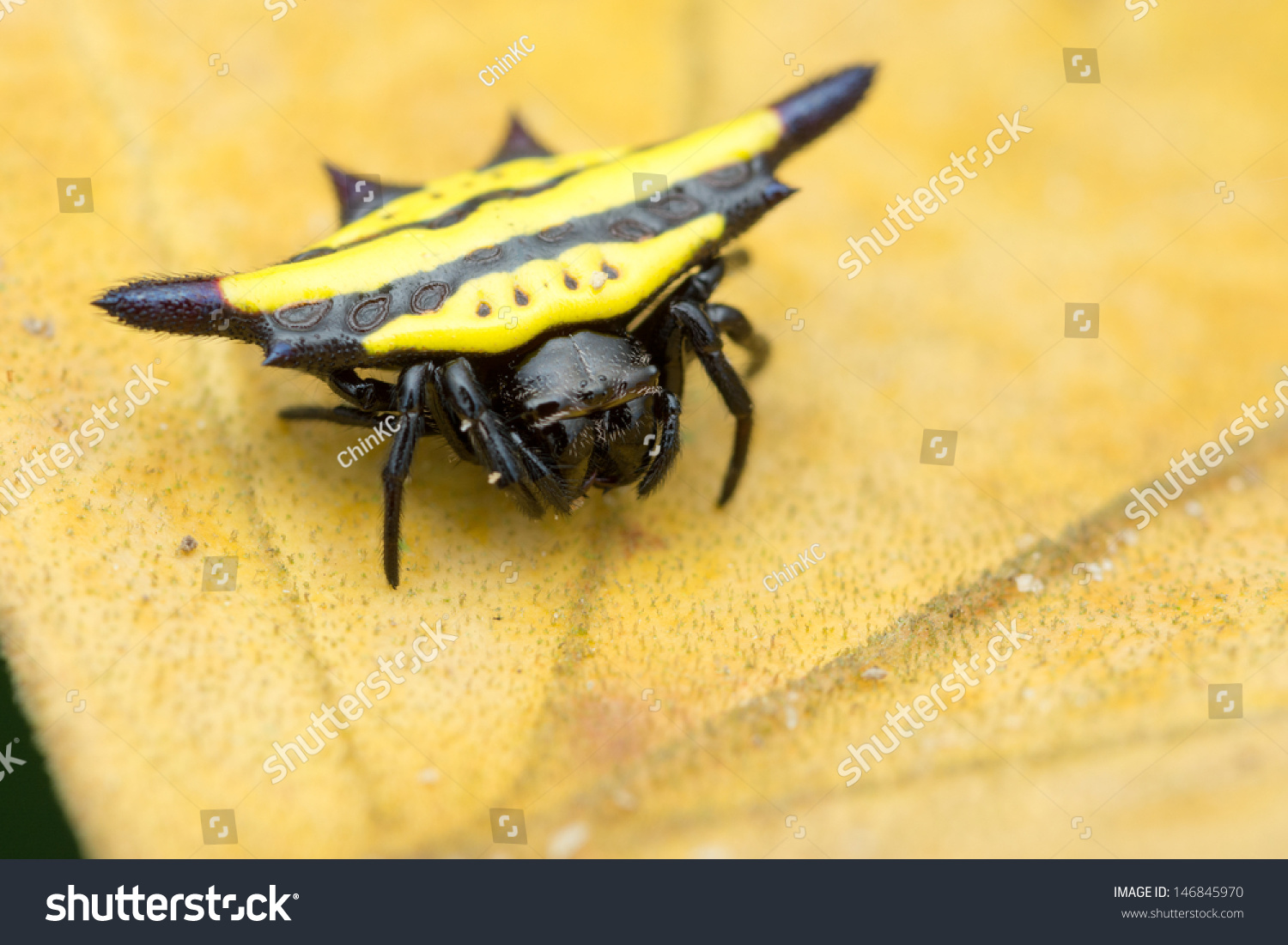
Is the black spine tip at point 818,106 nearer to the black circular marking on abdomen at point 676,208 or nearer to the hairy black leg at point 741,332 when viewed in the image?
the black circular marking on abdomen at point 676,208

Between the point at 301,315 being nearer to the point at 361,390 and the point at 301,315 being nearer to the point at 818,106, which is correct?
the point at 361,390

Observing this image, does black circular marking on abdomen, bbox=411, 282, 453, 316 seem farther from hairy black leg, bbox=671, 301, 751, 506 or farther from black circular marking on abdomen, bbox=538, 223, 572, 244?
hairy black leg, bbox=671, 301, 751, 506

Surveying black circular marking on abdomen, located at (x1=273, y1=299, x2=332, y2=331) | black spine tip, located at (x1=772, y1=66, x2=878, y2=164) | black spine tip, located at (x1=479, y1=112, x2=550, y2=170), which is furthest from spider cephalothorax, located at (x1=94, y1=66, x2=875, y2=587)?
black spine tip, located at (x1=479, y1=112, x2=550, y2=170)

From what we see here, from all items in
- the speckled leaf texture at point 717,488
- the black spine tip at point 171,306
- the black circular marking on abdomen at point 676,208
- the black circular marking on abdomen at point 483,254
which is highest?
the black spine tip at point 171,306

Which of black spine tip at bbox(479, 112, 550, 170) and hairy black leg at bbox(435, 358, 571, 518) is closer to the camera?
hairy black leg at bbox(435, 358, 571, 518)

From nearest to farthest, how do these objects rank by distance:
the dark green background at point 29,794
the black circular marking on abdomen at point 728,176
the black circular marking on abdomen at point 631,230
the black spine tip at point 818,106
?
the dark green background at point 29,794, the black circular marking on abdomen at point 631,230, the black circular marking on abdomen at point 728,176, the black spine tip at point 818,106

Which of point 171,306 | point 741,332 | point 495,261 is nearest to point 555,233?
point 495,261

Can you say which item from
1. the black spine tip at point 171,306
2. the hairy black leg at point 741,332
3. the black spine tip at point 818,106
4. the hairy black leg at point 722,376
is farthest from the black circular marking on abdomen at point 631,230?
the black spine tip at point 171,306

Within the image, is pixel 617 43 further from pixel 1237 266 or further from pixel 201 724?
pixel 201 724
